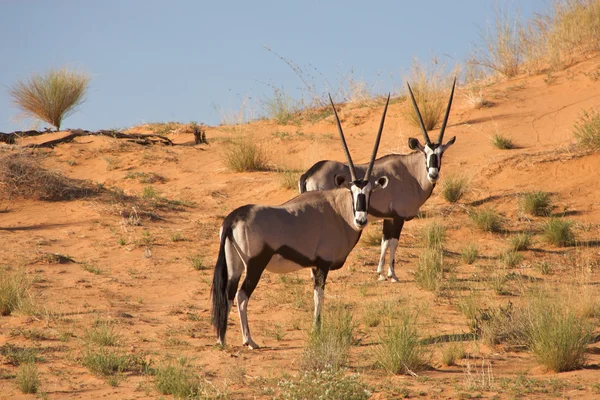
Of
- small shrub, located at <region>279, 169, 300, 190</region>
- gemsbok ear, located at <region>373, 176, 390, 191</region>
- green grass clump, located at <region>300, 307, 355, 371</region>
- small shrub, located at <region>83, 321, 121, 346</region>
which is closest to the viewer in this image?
green grass clump, located at <region>300, 307, 355, 371</region>

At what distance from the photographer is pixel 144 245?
40.8ft

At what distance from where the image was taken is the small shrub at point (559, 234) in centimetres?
1248

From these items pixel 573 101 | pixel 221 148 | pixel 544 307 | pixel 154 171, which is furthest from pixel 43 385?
pixel 573 101

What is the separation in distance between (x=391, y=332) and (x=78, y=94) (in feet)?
54.1

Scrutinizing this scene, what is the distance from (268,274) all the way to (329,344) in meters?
4.20

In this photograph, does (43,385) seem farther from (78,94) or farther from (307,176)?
(78,94)

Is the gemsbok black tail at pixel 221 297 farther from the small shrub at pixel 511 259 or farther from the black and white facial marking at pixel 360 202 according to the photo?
the small shrub at pixel 511 259

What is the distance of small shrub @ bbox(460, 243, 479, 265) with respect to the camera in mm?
11711

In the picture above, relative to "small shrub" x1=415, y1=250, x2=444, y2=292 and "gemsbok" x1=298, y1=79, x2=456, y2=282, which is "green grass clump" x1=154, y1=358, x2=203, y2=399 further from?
"gemsbok" x1=298, y1=79, x2=456, y2=282

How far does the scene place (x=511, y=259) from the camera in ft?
37.9

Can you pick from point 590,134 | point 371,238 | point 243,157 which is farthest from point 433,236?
point 243,157

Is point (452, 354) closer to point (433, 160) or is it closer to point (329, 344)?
point (329, 344)

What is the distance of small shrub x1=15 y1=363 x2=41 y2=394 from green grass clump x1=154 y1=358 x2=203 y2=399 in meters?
0.96

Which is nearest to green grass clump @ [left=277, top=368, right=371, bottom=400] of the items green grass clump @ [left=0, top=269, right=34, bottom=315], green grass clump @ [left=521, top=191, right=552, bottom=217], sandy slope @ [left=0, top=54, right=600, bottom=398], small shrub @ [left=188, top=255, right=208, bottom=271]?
sandy slope @ [left=0, top=54, right=600, bottom=398]
